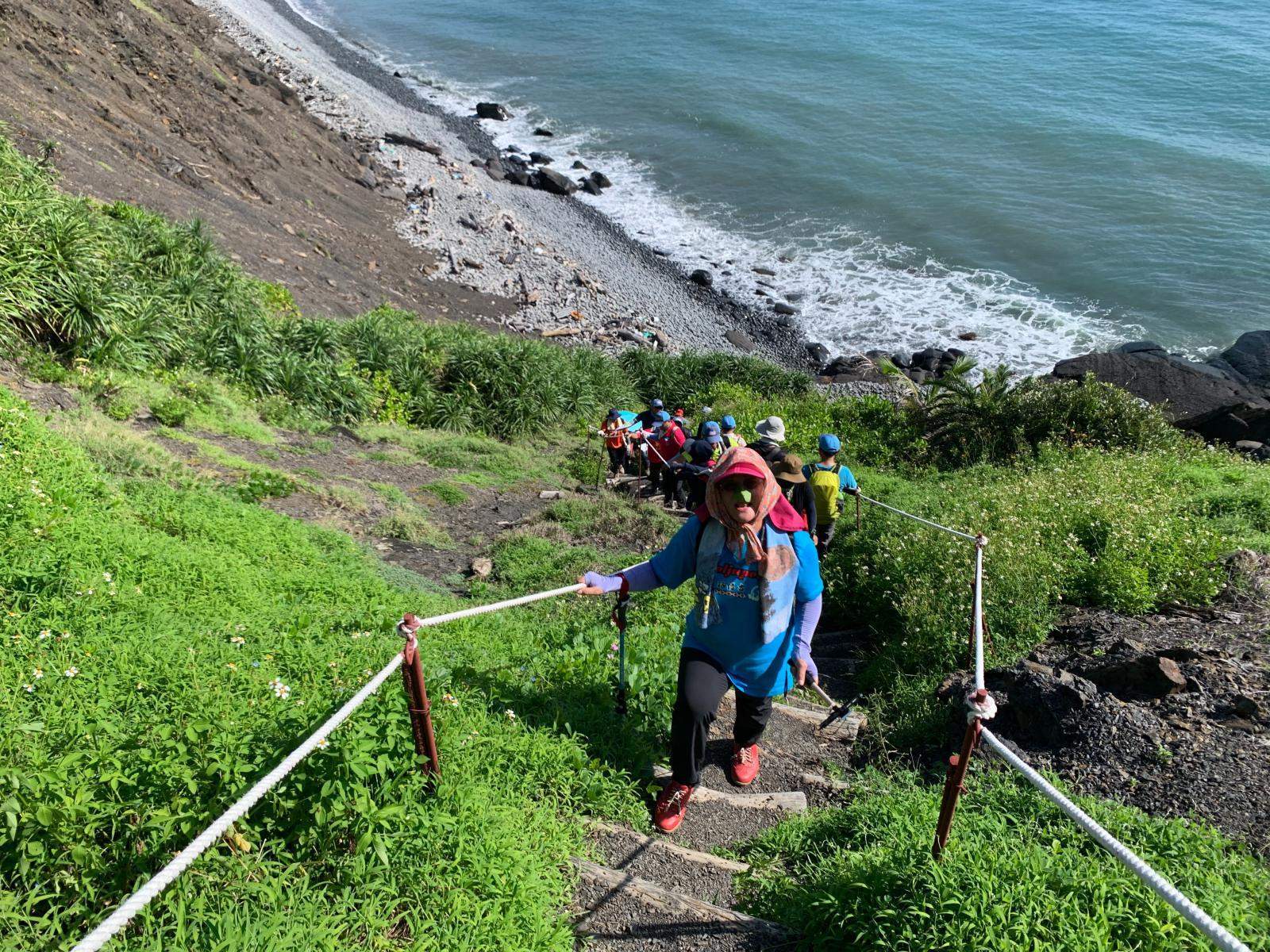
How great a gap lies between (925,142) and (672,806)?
3913 cm

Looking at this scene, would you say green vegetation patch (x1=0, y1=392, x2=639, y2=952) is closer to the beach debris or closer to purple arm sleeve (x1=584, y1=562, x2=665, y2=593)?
purple arm sleeve (x1=584, y1=562, x2=665, y2=593)

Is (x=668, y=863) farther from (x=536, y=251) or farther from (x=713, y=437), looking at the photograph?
(x=536, y=251)

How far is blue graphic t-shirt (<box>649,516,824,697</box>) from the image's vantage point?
4191 millimetres

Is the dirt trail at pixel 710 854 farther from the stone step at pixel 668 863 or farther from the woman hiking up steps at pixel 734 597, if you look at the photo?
the woman hiking up steps at pixel 734 597

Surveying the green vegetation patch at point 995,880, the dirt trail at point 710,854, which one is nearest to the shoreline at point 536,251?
the dirt trail at point 710,854

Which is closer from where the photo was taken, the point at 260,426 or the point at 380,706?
the point at 380,706

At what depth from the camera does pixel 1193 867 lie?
11.4ft

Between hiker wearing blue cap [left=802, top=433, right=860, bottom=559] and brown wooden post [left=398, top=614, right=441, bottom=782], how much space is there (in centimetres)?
535

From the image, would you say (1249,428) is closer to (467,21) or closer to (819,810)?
(819,810)

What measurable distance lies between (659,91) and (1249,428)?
118 feet

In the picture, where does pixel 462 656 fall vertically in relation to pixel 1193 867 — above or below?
below

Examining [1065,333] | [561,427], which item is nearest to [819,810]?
[561,427]

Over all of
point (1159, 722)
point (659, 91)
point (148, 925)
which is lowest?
point (1159, 722)

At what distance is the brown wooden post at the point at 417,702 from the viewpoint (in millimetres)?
3443
